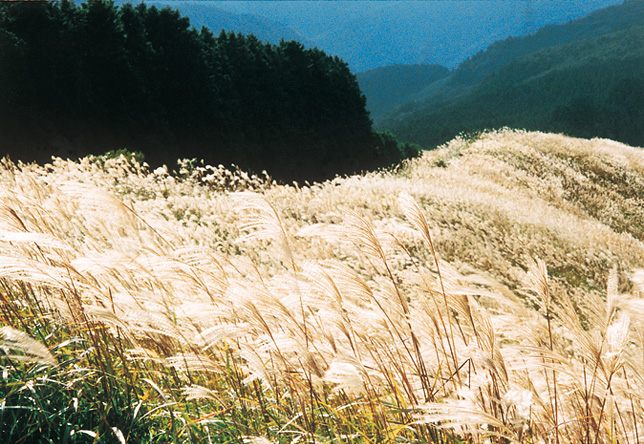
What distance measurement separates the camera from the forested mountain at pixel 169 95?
64.1 ft

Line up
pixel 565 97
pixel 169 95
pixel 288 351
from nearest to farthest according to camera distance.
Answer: pixel 288 351, pixel 169 95, pixel 565 97

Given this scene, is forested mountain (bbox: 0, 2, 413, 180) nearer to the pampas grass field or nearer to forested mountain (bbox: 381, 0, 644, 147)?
the pampas grass field

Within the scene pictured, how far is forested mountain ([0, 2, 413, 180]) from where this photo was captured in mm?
19547

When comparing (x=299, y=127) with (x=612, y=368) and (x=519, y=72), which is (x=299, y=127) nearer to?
(x=612, y=368)

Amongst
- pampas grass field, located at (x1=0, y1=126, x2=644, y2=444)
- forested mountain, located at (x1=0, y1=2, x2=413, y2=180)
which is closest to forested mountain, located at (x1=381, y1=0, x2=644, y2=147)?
forested mountain, located at (x1=0, y1=2, x2=413, y2=180)

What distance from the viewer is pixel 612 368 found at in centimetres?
127

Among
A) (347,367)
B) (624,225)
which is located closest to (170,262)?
(347,367)

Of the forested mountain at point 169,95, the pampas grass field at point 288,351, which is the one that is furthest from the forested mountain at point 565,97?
the pampas grass field at point 288,351

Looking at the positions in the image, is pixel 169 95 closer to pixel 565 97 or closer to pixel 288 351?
pixel 288 351

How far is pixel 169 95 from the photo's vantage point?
2336 centimetres

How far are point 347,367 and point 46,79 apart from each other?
79.8 feet

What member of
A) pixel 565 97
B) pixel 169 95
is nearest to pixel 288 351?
pixel 169 95

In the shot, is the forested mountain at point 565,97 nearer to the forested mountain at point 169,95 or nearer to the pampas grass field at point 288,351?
the forested mountain at point 169,95

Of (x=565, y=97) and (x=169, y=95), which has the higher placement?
(x=169, y=95)
